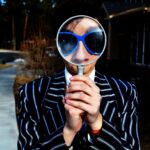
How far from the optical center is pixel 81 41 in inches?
60.3

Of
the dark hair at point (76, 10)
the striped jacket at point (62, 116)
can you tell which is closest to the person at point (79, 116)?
the striped jacket at point (62, 116)

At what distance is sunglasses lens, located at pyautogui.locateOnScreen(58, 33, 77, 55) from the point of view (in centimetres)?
155

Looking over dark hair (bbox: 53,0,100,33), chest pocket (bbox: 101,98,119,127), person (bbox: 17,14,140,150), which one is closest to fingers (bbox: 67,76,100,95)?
person (bbox: 17,14,140,150)

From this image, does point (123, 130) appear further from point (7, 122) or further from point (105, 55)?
point (105, 55)

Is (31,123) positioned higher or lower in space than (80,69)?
lower

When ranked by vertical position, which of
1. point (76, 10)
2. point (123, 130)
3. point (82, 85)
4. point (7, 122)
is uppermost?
point (76, 10)

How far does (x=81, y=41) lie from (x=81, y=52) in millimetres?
33

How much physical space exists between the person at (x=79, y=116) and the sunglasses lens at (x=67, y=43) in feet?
0.07

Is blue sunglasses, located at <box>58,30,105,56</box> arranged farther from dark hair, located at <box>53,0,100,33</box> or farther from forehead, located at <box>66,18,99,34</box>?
dark hair, located at <box>53,0,100,33</box>

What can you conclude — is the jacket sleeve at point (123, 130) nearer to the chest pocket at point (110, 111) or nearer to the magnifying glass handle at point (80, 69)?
the chest pocket at point (110, 111)

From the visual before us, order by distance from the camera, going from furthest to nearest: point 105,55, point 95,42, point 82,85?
point 105,55 < point 95,42 < point 82,85

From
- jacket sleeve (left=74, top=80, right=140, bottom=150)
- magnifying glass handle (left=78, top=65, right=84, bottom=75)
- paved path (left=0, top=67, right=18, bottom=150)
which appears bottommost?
paved path (left=0, top=67, right=18, bottom=150)

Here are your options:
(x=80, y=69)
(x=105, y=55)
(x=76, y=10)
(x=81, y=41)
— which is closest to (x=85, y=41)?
(x=81, y=41)

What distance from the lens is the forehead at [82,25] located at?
158cm
